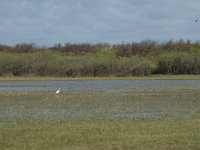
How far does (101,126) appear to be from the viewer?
1977 cm

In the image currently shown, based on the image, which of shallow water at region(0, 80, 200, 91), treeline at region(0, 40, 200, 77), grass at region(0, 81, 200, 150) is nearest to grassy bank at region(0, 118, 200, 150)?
grass at region(0, 81, 200, 150)

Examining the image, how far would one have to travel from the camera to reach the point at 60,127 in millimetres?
19734

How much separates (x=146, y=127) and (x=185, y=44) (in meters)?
89.7

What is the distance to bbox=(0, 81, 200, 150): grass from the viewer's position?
15820 millimetres

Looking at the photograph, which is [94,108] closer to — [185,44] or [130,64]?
[130,64]

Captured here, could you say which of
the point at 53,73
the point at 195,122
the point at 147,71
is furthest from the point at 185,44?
the point at 195,122

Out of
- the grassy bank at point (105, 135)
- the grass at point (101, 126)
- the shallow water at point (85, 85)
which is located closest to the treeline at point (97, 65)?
the shallow water at point (85, 85)

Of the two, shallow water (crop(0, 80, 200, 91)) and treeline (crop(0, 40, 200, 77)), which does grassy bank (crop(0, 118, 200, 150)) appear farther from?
treeline (crop(0, 40, 200, 77))

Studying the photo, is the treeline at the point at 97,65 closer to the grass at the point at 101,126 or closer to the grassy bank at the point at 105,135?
the grass at the point at 101,126

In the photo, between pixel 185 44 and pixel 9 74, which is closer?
pixel 9 74

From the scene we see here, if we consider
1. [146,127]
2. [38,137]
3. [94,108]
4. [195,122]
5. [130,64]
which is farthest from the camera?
[130,64]

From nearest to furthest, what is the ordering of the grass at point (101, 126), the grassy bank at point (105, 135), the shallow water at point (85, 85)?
1. the grassy bank at point (105, 135)
2. the grass at point (101, 126)
3. the shallow water at point (85, 85)

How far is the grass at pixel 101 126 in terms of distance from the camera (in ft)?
51.9

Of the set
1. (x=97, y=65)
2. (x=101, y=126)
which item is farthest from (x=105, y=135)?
(x=97, y=65)
